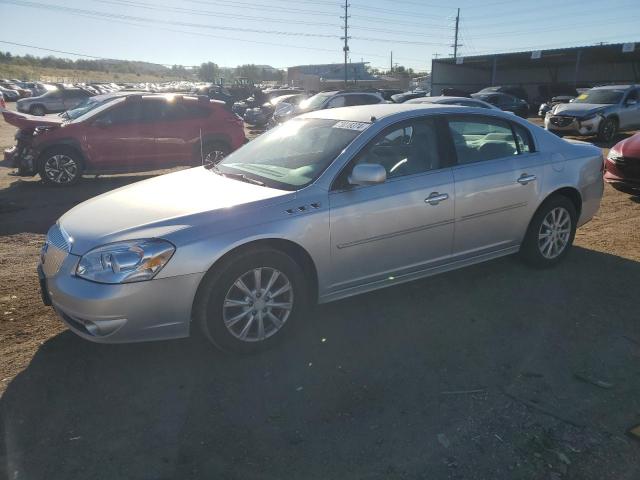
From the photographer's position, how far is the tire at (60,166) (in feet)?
30.1

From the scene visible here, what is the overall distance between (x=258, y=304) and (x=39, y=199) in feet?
21.2

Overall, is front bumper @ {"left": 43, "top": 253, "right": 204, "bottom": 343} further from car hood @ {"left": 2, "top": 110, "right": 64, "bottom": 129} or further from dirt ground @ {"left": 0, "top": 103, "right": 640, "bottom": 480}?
car hood @ {"left": 2, "top": 110, "right": 64, "bottom": 129}

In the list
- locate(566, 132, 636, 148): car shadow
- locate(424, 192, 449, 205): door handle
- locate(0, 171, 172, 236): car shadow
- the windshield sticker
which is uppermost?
the windshield sticker

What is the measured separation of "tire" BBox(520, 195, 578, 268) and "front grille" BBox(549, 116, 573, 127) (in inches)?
493

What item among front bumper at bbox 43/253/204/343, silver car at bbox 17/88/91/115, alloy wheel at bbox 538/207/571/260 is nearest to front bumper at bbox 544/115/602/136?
alloy wheel at bbox 538/207/571/260

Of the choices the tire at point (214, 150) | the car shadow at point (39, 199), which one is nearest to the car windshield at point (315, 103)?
the tire at point (214, 150)

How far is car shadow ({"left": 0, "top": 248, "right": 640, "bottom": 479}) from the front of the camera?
99.6 inches

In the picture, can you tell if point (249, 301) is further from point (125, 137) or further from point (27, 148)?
point (27, 148)

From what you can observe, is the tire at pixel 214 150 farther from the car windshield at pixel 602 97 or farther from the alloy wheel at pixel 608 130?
the car windshield at pixel 602 97

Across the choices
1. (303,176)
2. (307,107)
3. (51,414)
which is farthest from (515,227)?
(307,107)

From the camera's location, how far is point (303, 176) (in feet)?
12.4

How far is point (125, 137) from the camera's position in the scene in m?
9.60

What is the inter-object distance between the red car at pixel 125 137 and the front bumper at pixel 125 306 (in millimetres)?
6341

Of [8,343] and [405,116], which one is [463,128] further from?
[8,343]
